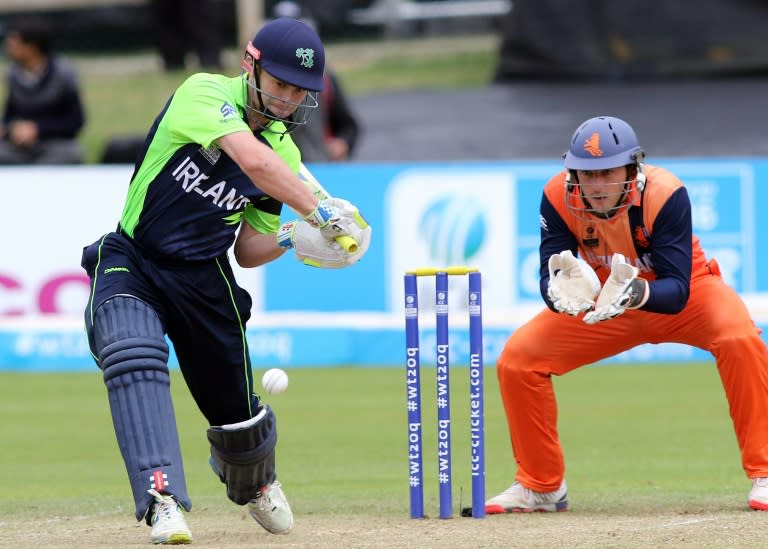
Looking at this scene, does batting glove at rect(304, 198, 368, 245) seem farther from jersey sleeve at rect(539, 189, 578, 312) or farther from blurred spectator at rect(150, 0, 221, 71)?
blurred spectator at rect(150, 0, 221, 71)

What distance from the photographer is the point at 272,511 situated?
5.41 meters

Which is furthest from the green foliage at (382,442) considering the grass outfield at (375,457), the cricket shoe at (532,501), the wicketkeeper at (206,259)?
the wicketkeeper at (206,259)

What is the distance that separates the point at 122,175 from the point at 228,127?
6027mm

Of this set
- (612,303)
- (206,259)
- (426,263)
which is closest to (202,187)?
(206,259)

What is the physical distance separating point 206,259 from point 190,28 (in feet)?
34.5

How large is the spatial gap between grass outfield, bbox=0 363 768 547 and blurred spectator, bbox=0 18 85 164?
8.12ft

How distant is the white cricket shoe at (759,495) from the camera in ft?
18.2

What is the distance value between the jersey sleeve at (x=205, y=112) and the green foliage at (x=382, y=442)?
1.72 meters

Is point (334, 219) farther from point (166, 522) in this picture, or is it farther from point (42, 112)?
point (42, 112)

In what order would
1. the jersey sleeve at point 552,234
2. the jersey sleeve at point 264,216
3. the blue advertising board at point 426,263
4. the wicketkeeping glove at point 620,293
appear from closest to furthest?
1. the wicketkeeping glove at point 620,293
2. the jersey sleeve at point 264,216
3. the jersey sleeve at point 552,234
4. the blue advertising board at point 426,263

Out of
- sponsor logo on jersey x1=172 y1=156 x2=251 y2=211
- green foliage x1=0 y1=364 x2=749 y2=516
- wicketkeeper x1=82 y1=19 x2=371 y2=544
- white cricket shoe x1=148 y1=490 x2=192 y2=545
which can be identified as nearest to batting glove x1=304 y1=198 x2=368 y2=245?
wicketkeeper x1=82 y1=19 x2=371 y2=544

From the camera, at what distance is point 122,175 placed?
10742 millimetres

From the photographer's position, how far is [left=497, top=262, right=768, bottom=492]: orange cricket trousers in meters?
5.57

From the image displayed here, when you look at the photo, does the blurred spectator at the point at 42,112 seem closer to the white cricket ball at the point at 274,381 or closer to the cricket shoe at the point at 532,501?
the cricket shoe at the point at 532,501
